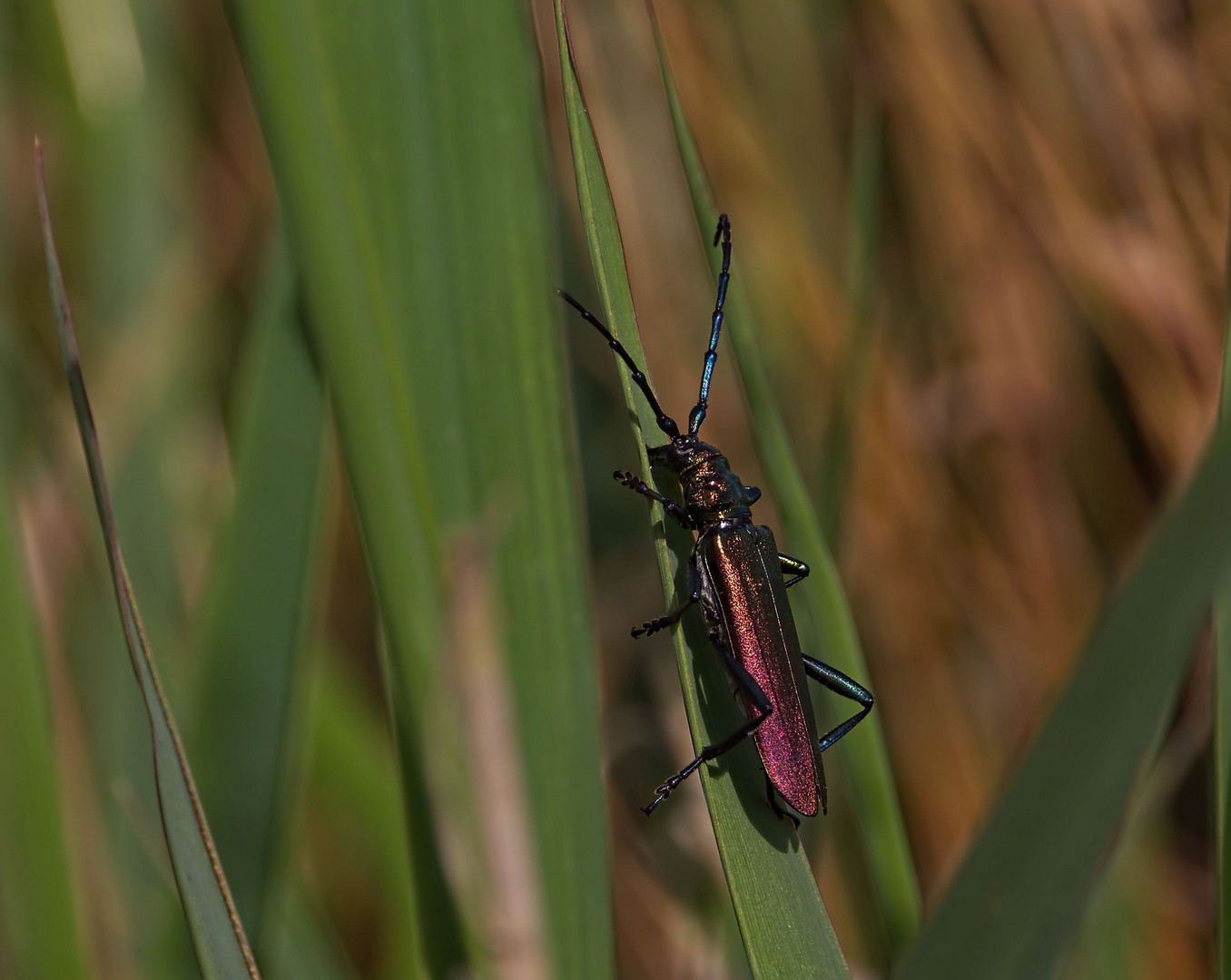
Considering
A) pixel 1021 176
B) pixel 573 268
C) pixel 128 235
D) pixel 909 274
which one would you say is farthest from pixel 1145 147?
pixel 128 235

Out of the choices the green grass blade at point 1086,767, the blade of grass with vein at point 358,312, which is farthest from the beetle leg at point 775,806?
the blade of grass with vein at point 358,312

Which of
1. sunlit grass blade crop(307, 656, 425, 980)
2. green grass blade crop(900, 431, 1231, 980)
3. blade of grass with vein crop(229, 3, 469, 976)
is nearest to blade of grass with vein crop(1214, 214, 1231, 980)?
green grass blade crop(900, 431, 1231, 980)

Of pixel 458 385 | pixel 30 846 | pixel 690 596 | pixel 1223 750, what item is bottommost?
pixel 1223 750

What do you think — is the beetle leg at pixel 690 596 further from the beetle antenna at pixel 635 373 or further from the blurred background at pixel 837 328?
the blurred background at pixel 837 328

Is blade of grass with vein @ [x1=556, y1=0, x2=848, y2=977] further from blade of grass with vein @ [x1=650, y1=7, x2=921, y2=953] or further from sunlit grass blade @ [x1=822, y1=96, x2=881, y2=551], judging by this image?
sunlit grass blade @ [x1=822, y1=96, x2=881, y2=551]

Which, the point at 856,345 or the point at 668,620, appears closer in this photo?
the point at 668,620

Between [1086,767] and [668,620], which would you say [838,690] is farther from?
[1086,767]

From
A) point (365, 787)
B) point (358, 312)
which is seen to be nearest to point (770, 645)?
point (365, 787)

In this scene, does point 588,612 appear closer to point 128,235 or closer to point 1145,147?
point 128,235
